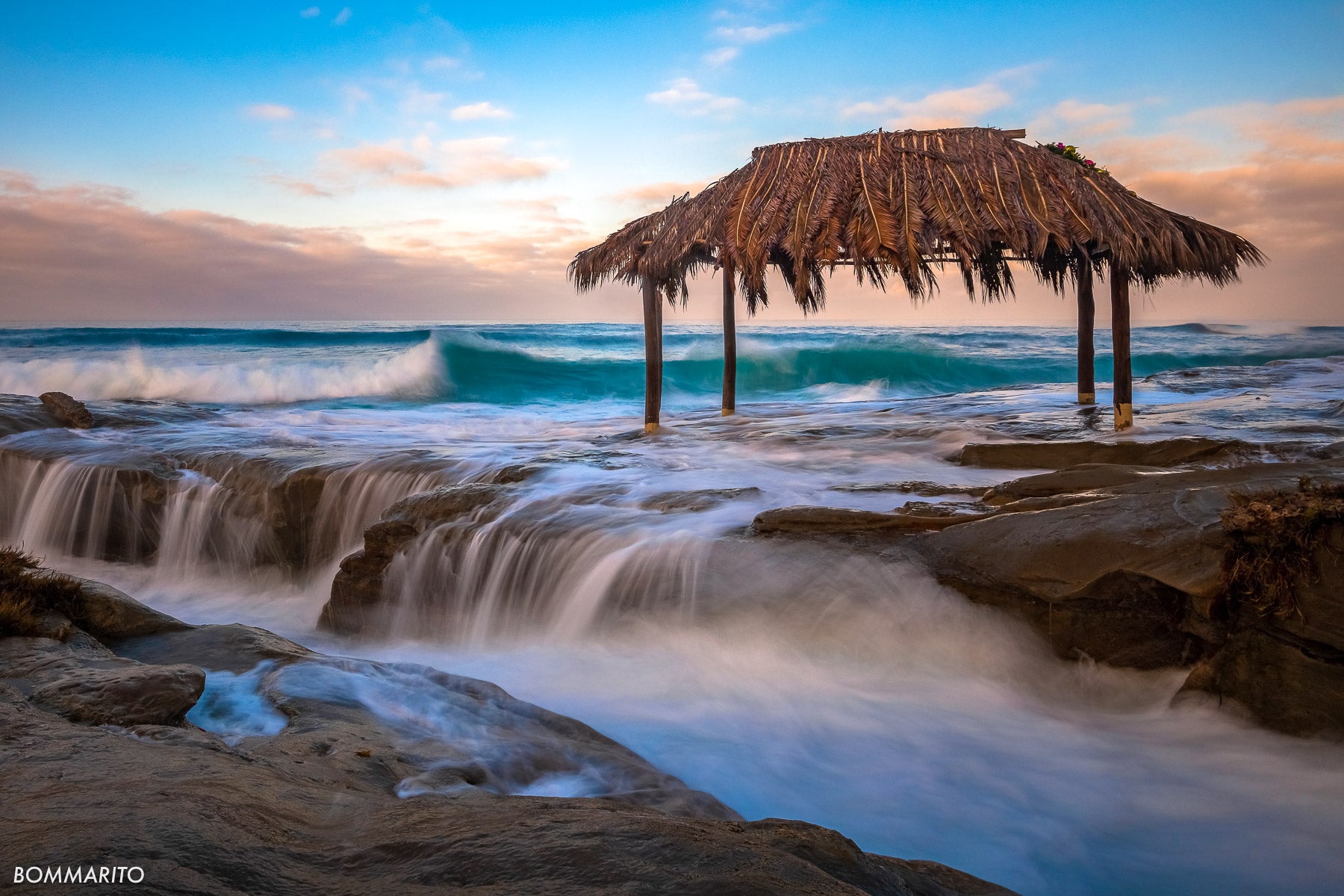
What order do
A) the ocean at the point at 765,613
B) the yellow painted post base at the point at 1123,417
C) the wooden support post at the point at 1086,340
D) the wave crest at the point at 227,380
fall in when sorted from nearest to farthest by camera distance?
the ocean at the point at 765,613, the yellow painted post base at the point at 1123,417, the wooden support post at the point at 1086,340, the wave crest at the point at 227,380

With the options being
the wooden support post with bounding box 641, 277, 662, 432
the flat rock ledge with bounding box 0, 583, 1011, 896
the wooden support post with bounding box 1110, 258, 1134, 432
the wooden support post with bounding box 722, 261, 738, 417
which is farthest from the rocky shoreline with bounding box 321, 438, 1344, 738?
the wooden support post with bounding box 722, 261, 738, 417

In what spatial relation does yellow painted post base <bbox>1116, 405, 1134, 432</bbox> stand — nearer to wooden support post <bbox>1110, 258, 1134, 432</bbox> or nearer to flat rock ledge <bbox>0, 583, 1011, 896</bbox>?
wooden support post <bbox>1110, 258, 1134, 432</bbox>

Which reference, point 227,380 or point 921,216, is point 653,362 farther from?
point 227,380

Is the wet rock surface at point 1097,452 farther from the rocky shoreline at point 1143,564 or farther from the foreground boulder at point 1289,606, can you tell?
the foreground boulder at point 1289,606

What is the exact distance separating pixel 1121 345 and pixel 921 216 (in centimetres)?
293

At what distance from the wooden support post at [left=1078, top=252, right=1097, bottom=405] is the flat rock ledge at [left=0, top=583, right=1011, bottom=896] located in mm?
11688

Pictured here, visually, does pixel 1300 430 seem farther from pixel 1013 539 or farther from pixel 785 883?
pixel 785 883

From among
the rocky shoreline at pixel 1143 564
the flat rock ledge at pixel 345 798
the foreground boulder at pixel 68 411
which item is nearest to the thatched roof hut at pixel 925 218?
the rocky shoreline at pixel 1143 564

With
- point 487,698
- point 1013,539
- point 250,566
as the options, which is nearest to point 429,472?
Answer: point 250,566

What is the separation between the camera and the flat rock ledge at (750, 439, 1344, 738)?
3723mm

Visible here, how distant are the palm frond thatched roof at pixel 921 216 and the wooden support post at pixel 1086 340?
283 centimetres

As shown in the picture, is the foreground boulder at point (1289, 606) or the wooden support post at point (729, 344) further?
the wooden support post at point (729, 344)

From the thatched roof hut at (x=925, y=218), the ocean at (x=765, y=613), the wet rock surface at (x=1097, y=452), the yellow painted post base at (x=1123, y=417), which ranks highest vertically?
the thatched roof hut at (x=925, y=218)

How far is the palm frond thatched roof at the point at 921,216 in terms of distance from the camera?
347 inches
